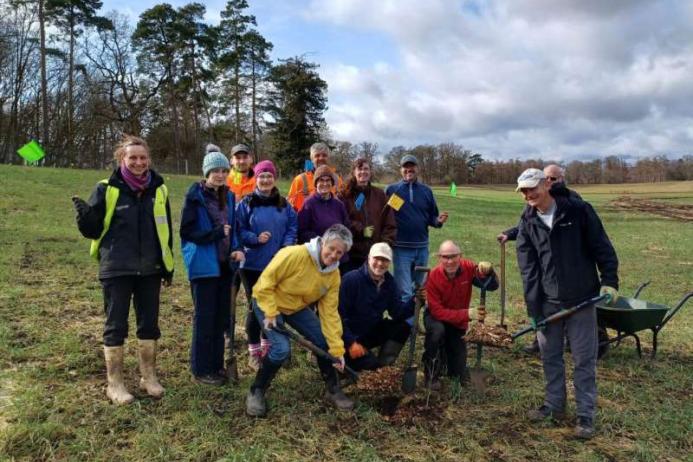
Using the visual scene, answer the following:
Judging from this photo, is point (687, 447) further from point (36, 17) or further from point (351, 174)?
point (36, 17)

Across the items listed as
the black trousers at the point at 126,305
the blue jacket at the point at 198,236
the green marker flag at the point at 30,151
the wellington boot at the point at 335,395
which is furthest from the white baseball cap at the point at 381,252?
the green marker flag at the point at 30,151

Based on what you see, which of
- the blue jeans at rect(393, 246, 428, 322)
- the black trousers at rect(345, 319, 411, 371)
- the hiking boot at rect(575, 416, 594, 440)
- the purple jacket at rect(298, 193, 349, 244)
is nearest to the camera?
the hiking boot at rect(575, 416, 594, 440)

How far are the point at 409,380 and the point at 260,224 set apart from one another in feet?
6.13

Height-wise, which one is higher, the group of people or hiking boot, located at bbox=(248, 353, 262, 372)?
the group of people

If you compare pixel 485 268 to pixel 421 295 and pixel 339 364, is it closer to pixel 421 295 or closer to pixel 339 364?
pixel 421 295

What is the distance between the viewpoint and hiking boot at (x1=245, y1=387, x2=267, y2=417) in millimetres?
3758

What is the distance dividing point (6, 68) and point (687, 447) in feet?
134

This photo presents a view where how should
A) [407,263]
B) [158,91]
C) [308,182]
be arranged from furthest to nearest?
1. [158,91]
2. [407,263]
3. [308,182]

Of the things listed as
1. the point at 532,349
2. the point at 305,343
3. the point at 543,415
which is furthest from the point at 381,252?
the point at 532,349

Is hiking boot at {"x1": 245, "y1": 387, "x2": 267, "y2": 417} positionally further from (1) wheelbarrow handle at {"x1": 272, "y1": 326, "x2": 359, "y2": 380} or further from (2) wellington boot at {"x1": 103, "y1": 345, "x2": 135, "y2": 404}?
(2) wellington boot at {"x1": 103, "y1": 345, "x2": 135, "y2": 404}

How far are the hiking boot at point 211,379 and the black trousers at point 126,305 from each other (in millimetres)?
548

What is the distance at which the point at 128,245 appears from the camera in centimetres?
379

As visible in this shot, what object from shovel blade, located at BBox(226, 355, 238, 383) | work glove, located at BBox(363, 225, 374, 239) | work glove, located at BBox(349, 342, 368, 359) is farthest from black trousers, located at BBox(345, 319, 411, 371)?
shovel blade, located at BBox(226, 355, 238, 383)

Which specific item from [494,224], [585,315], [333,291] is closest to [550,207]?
[585,315]
